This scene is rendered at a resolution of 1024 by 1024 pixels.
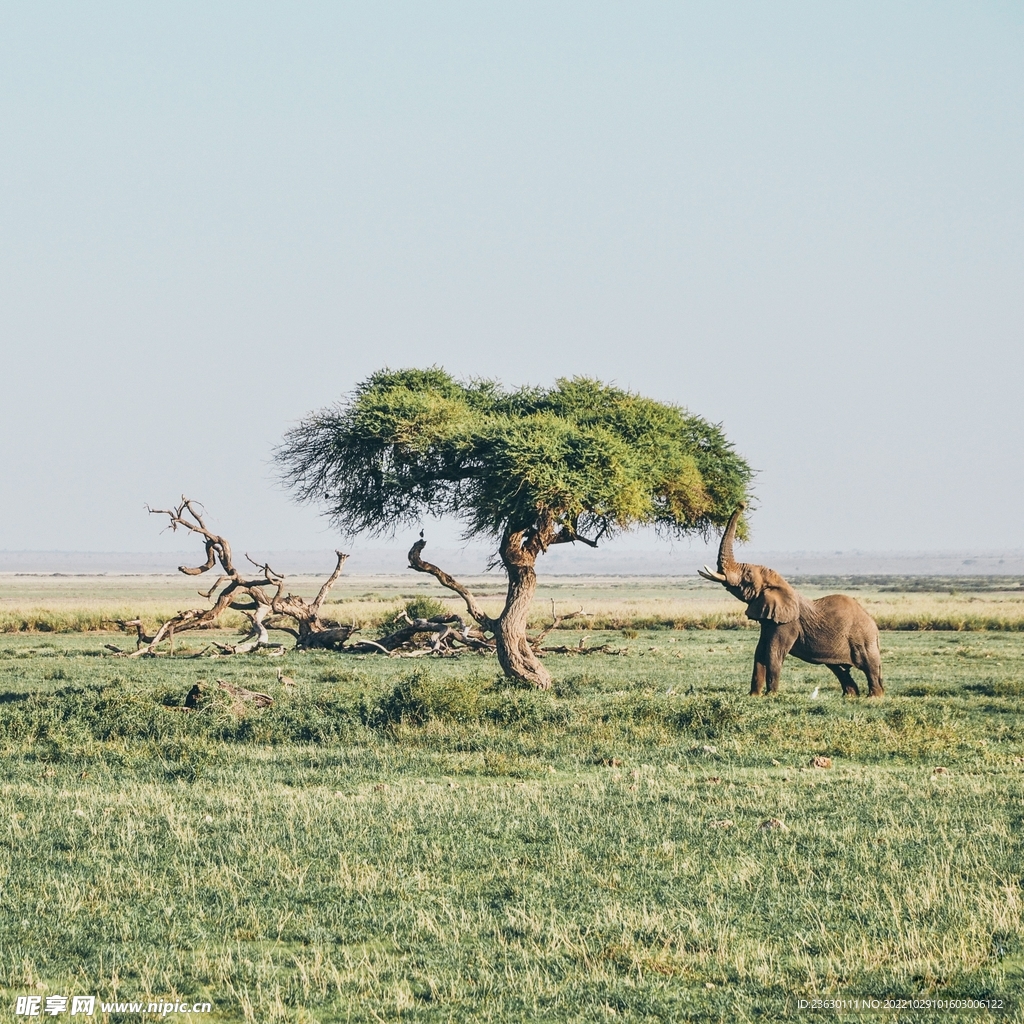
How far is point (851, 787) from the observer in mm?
13836

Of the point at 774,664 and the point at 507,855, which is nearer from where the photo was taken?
the point at 507,855

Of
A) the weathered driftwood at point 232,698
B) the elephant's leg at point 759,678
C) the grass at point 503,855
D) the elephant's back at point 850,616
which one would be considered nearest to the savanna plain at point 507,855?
the grass at point 503,855

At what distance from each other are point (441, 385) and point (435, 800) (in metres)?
13.8

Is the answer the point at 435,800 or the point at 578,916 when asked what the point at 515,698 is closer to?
the point at 435,800

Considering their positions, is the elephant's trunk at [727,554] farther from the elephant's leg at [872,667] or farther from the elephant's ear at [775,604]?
the elephant's leg at [872,667]

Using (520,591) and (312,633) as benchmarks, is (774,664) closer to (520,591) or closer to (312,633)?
(520,591)

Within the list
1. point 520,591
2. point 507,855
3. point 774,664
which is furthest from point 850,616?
point 507,855

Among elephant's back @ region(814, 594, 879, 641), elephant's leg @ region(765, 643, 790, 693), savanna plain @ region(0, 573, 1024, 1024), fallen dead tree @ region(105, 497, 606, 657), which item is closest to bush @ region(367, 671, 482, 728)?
savanna plain @ region(0, 573, 1024, 1024)

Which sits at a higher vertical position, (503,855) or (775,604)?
(775,604)

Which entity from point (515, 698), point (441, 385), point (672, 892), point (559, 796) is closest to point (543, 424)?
point (441, 385)

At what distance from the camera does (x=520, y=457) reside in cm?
2170

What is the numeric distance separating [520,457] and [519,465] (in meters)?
0.15

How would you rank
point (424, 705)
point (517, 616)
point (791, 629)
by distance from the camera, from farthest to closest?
point (517, 616), point (791, 629), point (424, 705)

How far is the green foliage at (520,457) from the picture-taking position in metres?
22.2
